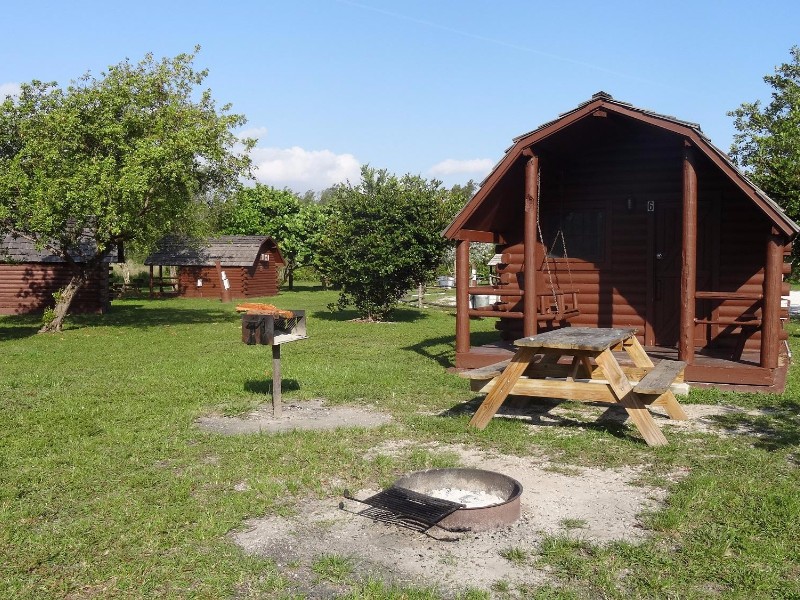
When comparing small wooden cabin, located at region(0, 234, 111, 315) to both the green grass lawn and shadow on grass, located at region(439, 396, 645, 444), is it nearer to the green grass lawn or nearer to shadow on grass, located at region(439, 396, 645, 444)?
the green grass lawn

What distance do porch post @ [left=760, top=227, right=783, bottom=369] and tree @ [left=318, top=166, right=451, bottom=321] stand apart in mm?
12802

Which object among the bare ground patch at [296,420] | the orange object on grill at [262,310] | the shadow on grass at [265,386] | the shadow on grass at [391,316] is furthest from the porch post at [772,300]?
the shadow on grass at [391,316]

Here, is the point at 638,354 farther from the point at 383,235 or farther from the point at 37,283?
the point at 37,283

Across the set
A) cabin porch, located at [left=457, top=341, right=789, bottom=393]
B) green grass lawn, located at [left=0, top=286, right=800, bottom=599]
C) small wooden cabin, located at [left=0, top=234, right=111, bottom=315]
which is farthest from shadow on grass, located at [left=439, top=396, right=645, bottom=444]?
small wooden cabin, located at [left=0, top=234, right=111, bottom=315]

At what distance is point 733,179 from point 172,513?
8229mm

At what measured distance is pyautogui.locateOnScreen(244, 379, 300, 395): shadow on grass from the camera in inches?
423

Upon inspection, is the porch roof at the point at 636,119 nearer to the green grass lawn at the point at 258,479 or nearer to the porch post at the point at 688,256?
the porch post at the point at 688,256

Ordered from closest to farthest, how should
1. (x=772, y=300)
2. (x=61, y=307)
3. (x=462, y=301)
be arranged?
(x=772, y=300) < (x=462, y=301) < (x=61, y=307)

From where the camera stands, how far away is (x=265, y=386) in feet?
36.3

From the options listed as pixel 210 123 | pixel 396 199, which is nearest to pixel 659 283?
pixel 396 199

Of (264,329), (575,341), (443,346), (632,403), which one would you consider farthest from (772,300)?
(443,346)

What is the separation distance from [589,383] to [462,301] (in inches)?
185

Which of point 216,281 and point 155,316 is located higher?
point 216,281

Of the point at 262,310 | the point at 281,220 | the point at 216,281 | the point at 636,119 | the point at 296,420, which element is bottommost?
the point at 296,420
